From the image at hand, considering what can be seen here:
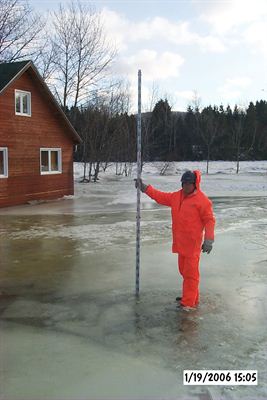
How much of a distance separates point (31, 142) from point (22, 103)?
64.1 inches

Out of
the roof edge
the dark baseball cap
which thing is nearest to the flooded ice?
the dark baseball cap

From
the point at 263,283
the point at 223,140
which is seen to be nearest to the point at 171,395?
the point at 263,283

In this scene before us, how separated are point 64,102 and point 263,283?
31.9 metres

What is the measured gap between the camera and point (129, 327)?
4.96 meters

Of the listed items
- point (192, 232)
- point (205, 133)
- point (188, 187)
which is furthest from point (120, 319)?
point (205, 133)

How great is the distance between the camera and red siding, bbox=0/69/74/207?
1756cm

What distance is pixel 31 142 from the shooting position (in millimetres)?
18969

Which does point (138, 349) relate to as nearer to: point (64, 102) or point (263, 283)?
point (263, 283)

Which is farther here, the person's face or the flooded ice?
the person's face

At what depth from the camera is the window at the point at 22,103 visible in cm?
1830

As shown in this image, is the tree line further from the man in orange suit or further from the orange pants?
the orange pants

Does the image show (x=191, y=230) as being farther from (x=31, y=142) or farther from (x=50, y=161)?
(x=50, y=161)

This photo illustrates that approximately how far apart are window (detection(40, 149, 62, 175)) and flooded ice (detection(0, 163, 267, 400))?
1002 cm

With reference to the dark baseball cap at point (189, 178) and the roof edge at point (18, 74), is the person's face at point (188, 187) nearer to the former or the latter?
the dark baseball cap at point (189, 178)
